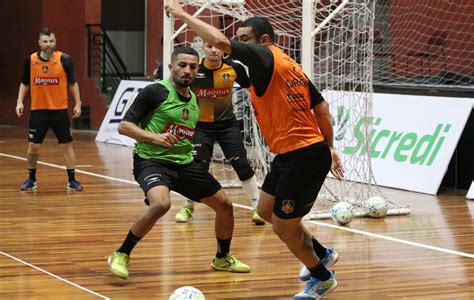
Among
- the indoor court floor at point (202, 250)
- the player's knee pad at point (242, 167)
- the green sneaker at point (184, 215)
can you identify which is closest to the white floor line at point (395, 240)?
the indoor court floor at point (202, 250)

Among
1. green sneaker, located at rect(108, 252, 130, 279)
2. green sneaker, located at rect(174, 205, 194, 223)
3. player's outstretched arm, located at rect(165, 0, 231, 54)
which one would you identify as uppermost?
player's outstretched arm, located at rect(165, 0, 231, 54)

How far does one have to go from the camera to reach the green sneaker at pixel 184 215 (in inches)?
406

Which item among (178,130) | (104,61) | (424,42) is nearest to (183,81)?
(178,130)

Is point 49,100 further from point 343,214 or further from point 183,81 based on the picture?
point 183,81

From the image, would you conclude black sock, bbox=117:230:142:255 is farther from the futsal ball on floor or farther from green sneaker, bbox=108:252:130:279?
the futsal ball on floor

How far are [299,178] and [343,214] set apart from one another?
12.4 ft

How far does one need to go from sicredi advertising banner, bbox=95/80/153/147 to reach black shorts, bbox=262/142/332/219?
13.9 meters

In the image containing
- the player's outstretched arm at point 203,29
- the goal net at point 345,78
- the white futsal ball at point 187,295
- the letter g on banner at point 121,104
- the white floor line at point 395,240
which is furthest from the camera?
the letter g on banner at point 121,104

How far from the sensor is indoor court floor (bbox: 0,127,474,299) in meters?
7.13

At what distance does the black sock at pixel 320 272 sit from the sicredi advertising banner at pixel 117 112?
1380cm

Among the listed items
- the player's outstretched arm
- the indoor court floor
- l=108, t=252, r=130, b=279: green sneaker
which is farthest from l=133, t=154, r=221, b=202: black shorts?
the player's outstretched arm

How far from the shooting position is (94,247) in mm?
8781

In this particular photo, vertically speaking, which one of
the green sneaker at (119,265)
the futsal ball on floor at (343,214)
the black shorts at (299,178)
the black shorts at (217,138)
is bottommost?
the futsal ball on floor at (343,214)

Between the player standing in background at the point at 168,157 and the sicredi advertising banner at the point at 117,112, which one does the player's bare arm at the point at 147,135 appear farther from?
the sicredi advertising banner at the point at 117,112
